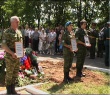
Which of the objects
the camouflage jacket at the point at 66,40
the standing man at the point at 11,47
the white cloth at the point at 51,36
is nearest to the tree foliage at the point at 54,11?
the white cloth at the point at 51,36

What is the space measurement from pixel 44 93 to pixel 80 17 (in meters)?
21.4

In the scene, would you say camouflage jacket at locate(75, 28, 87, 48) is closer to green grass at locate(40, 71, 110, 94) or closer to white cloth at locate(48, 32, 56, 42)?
green grass at locate(40, 71, 110, 94)

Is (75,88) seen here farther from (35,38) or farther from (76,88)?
(35,38)

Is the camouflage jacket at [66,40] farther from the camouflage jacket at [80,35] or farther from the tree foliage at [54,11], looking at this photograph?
the tree foliage at [54,11]

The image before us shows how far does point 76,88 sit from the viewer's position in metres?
6.87

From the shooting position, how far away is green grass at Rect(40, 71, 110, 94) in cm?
657

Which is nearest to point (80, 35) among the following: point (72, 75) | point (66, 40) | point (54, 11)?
point (66, 40)

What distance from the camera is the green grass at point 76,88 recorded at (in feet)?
21.6

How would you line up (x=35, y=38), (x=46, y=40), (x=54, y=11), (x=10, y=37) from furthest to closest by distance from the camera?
(x=54, y=11) → (x=35, y=38) → (x=46, y=40) → (x=10, y=37)

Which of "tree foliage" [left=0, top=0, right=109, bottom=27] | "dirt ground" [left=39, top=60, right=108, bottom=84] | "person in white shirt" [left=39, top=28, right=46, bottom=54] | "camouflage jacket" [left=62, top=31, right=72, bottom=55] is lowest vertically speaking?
"dirt ground" [left=39, top=60, right=108, bottom=84]

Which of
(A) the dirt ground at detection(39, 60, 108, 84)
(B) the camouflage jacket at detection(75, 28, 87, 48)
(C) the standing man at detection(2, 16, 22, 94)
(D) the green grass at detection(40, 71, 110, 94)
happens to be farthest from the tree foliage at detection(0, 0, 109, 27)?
(C) the standing man at detection(2, 16, 22, 94)

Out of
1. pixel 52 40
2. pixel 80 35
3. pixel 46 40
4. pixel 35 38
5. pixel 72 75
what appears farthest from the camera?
pixel 35 38

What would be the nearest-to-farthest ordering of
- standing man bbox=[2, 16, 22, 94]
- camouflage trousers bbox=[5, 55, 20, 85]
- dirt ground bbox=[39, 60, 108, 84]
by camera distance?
1. standing man bbox=[2, 16, 22, 94]
2. camouflage trousers bbox=[5, 55, 20, 85]
3. dirt ground bbox=[39, 60, 108, 84]

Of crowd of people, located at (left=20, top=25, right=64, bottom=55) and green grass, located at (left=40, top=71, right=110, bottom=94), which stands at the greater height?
crowd of people, located at (left=20, top=25, right=64, bottom=55)
